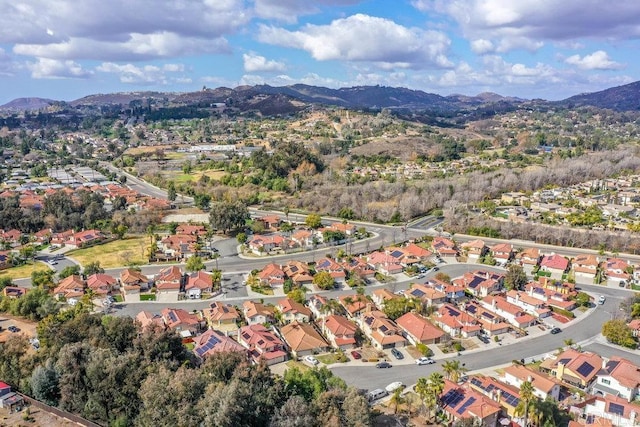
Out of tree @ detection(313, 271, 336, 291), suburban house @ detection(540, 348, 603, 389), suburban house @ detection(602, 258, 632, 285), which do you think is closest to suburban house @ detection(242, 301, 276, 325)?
tree @ detection(313, 271, 336, 291)

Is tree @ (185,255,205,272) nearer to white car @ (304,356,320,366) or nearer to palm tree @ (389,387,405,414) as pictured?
white car @ (304,356,320,366)

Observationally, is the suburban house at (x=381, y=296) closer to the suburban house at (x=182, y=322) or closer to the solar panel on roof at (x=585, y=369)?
the solar panel on roof at (x=585, y=369)

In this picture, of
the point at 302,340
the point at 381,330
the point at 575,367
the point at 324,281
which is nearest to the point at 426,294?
the point at 381,330

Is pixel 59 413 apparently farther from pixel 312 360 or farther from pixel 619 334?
pixel 619 334

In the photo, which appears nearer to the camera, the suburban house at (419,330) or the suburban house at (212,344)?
the suburban house at (212,344)

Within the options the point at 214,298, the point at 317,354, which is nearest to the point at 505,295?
the point at 317,354

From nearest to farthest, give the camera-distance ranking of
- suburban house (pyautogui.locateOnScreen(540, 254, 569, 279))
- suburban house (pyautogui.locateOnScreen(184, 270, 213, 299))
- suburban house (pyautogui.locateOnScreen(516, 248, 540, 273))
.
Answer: suburban house (pyautogui.locateOnScreen(184, 270, 213, 299)) < suburban house (pyautogui.locateOnScreen(540, 254, 569, 279)) < suburban house (pyautogui.locateOnScreen(516, 248, 540, 273))

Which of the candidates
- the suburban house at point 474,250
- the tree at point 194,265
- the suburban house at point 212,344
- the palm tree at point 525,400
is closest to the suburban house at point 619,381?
the palm tree at point 525,400
